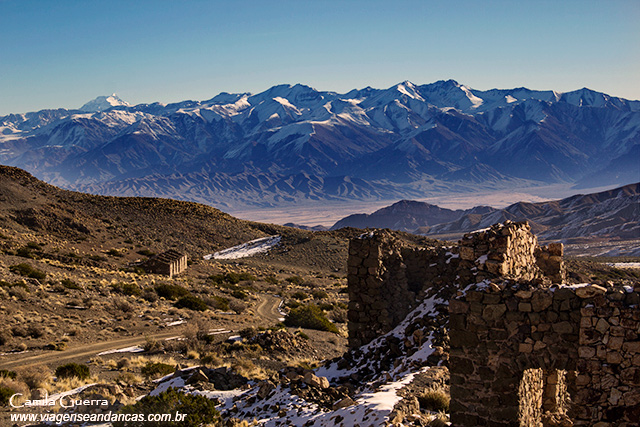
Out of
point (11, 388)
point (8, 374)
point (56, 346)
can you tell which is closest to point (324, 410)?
point (11, 388)

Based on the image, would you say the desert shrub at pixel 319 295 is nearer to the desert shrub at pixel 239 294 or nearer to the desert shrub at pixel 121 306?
the desert shrub at pixel 239 294

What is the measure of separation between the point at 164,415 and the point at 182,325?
47.6ft

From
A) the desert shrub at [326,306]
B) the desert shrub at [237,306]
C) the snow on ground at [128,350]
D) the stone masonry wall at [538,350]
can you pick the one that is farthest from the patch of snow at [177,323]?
the stone masonry wall at [538,350]

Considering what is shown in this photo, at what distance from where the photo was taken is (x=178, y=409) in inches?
414

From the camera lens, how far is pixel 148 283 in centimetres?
3222

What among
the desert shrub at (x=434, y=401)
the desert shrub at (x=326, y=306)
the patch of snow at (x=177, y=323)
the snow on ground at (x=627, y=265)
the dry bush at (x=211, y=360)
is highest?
the desert shrub at (x=434, y=401)

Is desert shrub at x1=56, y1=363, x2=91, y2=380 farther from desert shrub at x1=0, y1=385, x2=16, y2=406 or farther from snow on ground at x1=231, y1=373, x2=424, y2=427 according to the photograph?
snow on ground at x1=231, y1=373, x2=424, y2=427

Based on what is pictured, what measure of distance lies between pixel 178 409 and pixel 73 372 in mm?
5656

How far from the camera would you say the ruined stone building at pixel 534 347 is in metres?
7.16

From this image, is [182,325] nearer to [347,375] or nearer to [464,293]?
[347,375]

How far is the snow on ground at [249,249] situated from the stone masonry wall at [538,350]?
173ft

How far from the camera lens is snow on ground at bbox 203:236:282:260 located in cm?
6151

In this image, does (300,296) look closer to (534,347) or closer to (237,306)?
(237,306)

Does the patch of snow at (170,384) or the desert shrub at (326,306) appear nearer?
the patch of snow at (170,384)
